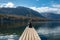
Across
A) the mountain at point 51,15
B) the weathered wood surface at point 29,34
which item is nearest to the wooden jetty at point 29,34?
the weathered wood surface at point 29,34

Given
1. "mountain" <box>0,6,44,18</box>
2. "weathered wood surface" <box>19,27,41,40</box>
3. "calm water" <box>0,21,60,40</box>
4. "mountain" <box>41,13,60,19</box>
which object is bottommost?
"weathered wood surface" <box>19,27,41,40</box>

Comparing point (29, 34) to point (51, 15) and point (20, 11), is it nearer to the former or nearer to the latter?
point (20, 11)

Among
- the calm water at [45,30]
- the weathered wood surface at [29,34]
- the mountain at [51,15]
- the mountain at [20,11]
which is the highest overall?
the mountain at [20,11]

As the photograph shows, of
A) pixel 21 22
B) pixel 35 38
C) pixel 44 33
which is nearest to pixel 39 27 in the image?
pixel 44 33

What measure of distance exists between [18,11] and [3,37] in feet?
2.32

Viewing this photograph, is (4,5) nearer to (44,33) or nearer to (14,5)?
(14,5)

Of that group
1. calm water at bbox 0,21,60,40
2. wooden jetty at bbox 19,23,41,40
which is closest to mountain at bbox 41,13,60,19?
calm water at bbox 0,21,60,40

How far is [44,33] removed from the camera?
3.71m

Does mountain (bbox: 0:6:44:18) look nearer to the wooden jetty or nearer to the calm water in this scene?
the calm water

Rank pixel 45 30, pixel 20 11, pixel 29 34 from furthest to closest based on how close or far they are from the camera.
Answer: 1. pixel 45 30
2. pixel 20 11
3. pixel 29 34

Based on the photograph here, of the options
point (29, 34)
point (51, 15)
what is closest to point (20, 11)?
point (51, 15)

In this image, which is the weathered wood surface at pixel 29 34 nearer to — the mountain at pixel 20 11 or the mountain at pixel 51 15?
the mountain at pixel 20 11

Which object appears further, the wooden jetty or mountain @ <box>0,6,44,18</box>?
mountain @ <box>0,6,44,18</box>

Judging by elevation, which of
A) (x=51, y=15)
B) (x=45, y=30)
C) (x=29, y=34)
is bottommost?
(x=29, y=34)
